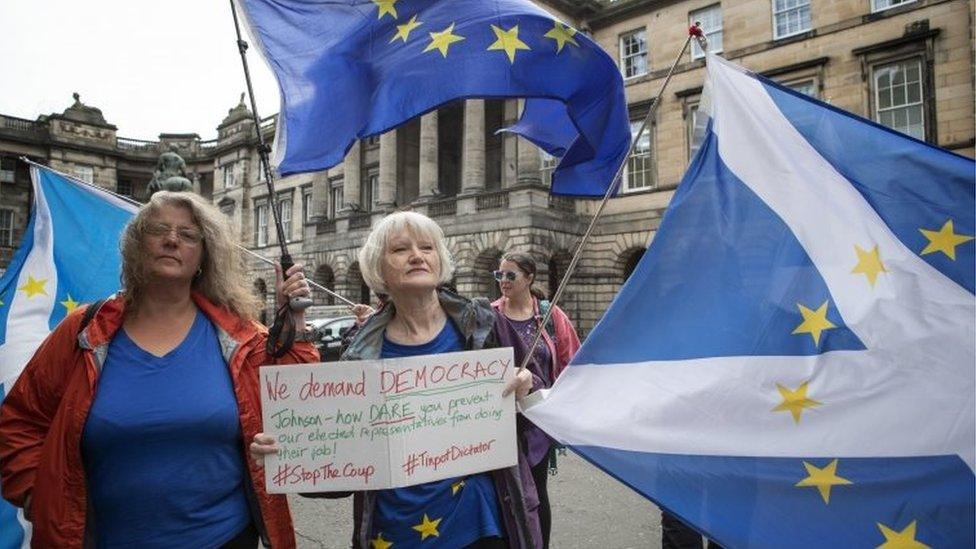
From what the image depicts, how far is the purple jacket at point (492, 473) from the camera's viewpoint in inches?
80.5

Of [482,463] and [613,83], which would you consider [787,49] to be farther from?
[482,463]

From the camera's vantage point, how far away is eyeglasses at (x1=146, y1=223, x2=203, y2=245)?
213 centimetres

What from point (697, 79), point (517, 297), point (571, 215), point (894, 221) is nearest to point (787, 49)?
point (697, 79)

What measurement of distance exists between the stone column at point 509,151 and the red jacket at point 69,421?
22.9 meters

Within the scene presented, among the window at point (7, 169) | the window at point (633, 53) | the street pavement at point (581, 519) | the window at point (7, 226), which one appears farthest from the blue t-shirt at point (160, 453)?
the window at point (7, 169)

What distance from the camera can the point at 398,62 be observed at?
123 inches

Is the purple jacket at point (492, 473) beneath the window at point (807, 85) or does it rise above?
beneath

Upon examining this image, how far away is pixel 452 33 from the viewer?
3105 mm

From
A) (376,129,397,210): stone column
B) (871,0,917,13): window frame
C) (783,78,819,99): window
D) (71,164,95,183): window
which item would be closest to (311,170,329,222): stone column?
(376,129,397,210): stone column

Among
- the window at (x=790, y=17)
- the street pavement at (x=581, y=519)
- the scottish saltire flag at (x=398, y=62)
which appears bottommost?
the street pavement at (x=581, y=519)

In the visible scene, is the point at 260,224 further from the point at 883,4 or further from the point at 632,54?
the point at 883,4

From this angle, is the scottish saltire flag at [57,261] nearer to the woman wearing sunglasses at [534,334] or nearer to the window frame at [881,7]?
the woman wearing sunglasses at [534,334]

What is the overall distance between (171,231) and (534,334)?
2504mm

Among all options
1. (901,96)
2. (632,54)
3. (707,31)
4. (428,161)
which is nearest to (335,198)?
(428,161)
